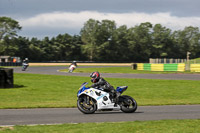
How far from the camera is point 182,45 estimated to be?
125875 mm

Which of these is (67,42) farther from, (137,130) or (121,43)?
(137,130)

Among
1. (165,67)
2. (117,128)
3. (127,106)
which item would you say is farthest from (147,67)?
(117,128)

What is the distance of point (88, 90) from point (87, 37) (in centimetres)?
9771

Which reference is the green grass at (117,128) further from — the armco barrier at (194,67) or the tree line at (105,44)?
the tree line at (105,44)

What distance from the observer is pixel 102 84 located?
10250 millimetres

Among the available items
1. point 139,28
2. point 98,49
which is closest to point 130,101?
point 98,49

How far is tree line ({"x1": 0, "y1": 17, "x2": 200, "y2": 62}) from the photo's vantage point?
3617 inches

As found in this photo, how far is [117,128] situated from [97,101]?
9.59ft

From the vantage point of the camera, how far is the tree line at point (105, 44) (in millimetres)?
91875

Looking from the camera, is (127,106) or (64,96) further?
(64,96)

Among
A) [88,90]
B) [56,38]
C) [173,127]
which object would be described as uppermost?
[56,38]

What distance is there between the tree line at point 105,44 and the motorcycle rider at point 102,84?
266ft

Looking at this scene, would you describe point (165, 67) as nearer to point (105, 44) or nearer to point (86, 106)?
point (86, 106)

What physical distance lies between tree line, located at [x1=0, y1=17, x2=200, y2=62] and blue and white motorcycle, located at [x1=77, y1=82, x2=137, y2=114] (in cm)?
8081
